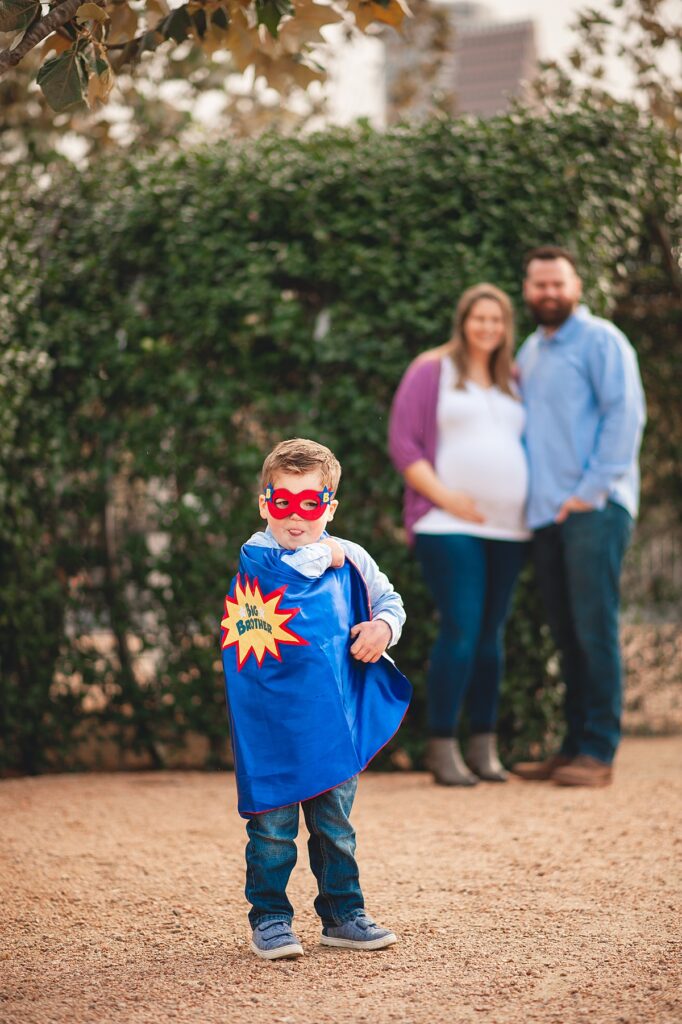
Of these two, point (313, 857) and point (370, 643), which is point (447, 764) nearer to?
point (313, 857)

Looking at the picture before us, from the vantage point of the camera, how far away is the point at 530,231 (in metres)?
5.57

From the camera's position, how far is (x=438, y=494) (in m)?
5.07

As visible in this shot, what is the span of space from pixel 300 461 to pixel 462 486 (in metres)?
2.26

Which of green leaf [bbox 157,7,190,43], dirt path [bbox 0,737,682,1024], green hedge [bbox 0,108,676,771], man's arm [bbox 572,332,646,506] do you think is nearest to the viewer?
dirt path [bbox 0,737,682,1024]

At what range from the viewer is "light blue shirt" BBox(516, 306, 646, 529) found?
16.6ft

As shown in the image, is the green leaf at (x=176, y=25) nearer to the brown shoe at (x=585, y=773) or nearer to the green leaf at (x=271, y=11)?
the green leaf at (x=271, y=11)

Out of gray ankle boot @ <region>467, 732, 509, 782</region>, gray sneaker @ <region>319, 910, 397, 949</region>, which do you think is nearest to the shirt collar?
gray ankle boot @ <region>467, 732, 509, 782</region>

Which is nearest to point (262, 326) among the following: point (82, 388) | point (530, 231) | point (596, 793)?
point (82, 388)

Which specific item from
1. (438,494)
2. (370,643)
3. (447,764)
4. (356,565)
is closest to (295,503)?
(356,565)

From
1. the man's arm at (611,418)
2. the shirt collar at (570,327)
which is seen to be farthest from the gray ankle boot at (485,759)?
the shirt collar at (570,327)

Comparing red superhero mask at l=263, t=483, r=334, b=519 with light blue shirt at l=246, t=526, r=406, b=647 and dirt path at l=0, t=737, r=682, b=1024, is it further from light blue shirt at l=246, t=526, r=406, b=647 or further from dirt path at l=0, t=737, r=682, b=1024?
dirt path at l=0, t=737, r=682, b=1024

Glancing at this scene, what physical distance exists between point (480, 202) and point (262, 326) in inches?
47.3

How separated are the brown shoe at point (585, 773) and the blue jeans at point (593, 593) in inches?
1.4

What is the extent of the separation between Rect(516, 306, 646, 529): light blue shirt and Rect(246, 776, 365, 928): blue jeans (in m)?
2.43
